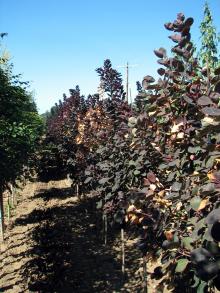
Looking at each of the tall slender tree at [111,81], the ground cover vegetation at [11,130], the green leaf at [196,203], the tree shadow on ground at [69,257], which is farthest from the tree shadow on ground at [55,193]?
the green leaf at [196,203]

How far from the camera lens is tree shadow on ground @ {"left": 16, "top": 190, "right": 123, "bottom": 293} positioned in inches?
360

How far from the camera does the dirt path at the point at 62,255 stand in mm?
9156

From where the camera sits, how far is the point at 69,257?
36.6 ft

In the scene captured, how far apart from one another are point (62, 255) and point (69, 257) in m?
0.21

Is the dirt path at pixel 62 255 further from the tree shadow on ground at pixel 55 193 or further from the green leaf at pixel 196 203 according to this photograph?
the green leaf at pixel 196 203

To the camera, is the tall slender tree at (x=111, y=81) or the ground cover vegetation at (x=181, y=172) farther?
the tall slender tree at (x=111, y=81)

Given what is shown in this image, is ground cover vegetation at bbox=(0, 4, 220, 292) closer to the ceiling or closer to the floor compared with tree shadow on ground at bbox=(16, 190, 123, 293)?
closer to the ceiling

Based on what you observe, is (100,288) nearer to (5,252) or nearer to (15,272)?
(15,272)

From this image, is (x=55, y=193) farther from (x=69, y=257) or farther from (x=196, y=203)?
(x=196, y=203)

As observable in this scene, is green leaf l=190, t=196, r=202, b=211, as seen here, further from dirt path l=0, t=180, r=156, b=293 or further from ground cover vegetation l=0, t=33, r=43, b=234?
ground cover vegetation l=0, t=33, r=43, b=234

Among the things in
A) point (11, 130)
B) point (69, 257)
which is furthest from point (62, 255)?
point (11, 130)

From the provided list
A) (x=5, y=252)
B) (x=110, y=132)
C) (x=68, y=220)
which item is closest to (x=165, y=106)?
(x=110, y=132)

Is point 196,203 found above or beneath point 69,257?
above

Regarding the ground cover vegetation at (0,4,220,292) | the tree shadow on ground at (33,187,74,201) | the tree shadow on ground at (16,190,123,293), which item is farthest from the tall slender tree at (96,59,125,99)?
the tree shadow on ground at (33,187,74,201)
